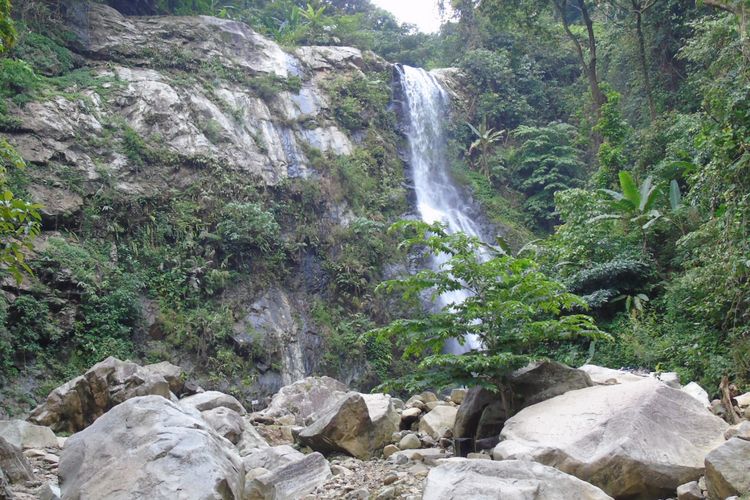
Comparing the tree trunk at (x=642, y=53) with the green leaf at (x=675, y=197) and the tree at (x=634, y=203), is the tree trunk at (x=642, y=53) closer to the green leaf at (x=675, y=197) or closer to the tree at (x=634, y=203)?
the green leaf at (x=675, y=197)

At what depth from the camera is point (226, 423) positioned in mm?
7184

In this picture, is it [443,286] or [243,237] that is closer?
[443,286]

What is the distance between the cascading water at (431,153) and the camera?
69.9ft

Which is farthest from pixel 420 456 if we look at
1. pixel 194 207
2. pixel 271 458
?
pixel 194 207

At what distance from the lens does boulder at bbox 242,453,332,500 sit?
498cm

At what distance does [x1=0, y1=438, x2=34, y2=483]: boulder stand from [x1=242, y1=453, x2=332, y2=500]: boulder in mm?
1781

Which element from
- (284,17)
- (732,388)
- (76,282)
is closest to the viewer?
(732,388)

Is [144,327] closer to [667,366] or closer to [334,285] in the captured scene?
[334,285]

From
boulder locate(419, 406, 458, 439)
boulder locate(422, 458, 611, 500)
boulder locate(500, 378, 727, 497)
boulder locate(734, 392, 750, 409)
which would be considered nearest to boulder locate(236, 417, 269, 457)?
boulder locate(419, 406, 458, 439)

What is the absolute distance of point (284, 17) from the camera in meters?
27.3

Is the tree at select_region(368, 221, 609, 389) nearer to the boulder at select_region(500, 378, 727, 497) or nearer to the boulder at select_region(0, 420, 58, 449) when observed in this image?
the boulder at select_region(500, 378, 727, 497)

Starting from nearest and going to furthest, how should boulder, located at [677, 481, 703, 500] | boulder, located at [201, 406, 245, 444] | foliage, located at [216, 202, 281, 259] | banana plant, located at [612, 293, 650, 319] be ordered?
boulder, located at [677, 481, 703, 500] → boulder, located at [201, 406, 245, 444] → banana plant, located at [612, 293, 650, 319] → foliage, located at [216, 202, 281, 259]

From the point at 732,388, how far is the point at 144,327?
36.6 ft

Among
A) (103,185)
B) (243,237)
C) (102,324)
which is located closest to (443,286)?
(102,324)
